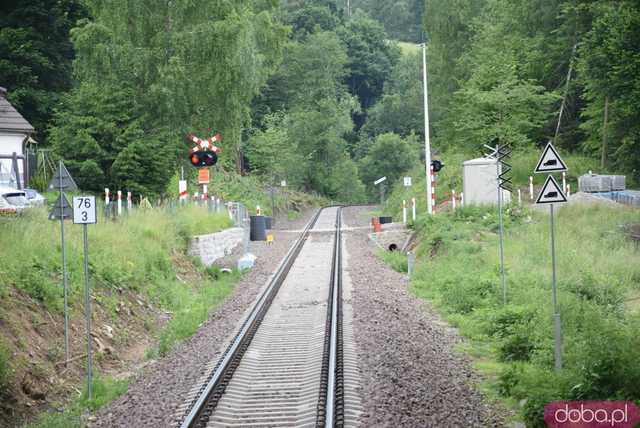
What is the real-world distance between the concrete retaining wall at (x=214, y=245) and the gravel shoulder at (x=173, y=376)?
4.50 m

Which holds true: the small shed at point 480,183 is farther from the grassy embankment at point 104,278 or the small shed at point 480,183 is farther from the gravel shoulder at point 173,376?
the gravel shoulder at point 173,376

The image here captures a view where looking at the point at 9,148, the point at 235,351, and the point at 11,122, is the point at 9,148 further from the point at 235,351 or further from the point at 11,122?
the point at 235,351

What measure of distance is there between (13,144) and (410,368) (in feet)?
82.3

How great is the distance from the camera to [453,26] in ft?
196

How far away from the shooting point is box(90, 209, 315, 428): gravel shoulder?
9.39 m

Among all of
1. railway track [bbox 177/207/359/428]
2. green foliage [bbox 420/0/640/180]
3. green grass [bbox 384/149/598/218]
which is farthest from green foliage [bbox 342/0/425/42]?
railway track [bbox 177/207/359/428]

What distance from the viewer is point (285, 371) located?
36.3 feet

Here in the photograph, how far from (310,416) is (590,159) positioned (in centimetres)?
3564

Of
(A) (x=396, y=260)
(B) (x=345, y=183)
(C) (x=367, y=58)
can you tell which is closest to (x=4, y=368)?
(A) (x=396, y=260)

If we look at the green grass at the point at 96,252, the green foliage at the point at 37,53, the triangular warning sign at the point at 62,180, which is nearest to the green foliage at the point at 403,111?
the green foliage at the point at 37,53

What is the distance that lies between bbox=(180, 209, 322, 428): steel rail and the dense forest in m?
10.8

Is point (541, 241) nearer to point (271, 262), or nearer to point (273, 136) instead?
point (271, 262)

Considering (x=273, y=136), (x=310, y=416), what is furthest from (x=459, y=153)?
(x=310, y=416)

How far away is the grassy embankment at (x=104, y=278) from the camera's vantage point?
36.5 ft
